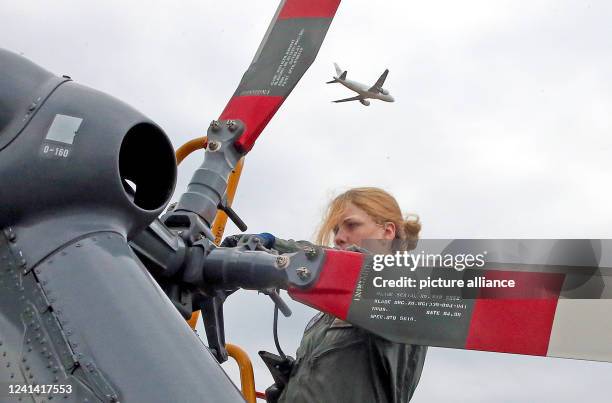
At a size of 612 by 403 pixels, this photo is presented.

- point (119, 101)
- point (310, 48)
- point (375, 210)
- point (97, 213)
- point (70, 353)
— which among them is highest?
point (310, 48)

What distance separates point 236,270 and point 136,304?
3.49 ft

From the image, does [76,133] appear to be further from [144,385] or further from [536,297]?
[536,297]

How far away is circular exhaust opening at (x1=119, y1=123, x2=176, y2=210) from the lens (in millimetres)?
2809

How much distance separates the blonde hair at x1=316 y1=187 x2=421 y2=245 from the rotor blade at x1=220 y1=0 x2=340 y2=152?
0.60 metres

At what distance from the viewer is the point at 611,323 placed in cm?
270

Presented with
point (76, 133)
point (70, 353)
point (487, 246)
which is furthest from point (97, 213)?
point (487, 246)

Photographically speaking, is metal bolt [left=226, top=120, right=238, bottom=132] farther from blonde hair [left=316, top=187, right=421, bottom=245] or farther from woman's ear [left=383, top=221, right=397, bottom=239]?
woman's ear [left=383, top=221, right=397, bottom=239]

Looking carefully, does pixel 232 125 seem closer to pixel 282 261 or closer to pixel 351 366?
pixel 282 261

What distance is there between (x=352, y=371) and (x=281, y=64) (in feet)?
5.34

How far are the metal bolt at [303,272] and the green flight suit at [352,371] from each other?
1.81 ft

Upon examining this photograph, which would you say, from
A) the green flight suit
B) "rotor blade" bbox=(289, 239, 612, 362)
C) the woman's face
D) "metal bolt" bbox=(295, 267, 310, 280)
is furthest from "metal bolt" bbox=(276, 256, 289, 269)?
the woman's face

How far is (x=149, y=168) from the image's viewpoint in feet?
9.29

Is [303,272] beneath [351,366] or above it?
above

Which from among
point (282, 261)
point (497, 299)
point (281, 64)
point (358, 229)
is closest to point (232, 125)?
point (281, 64)
